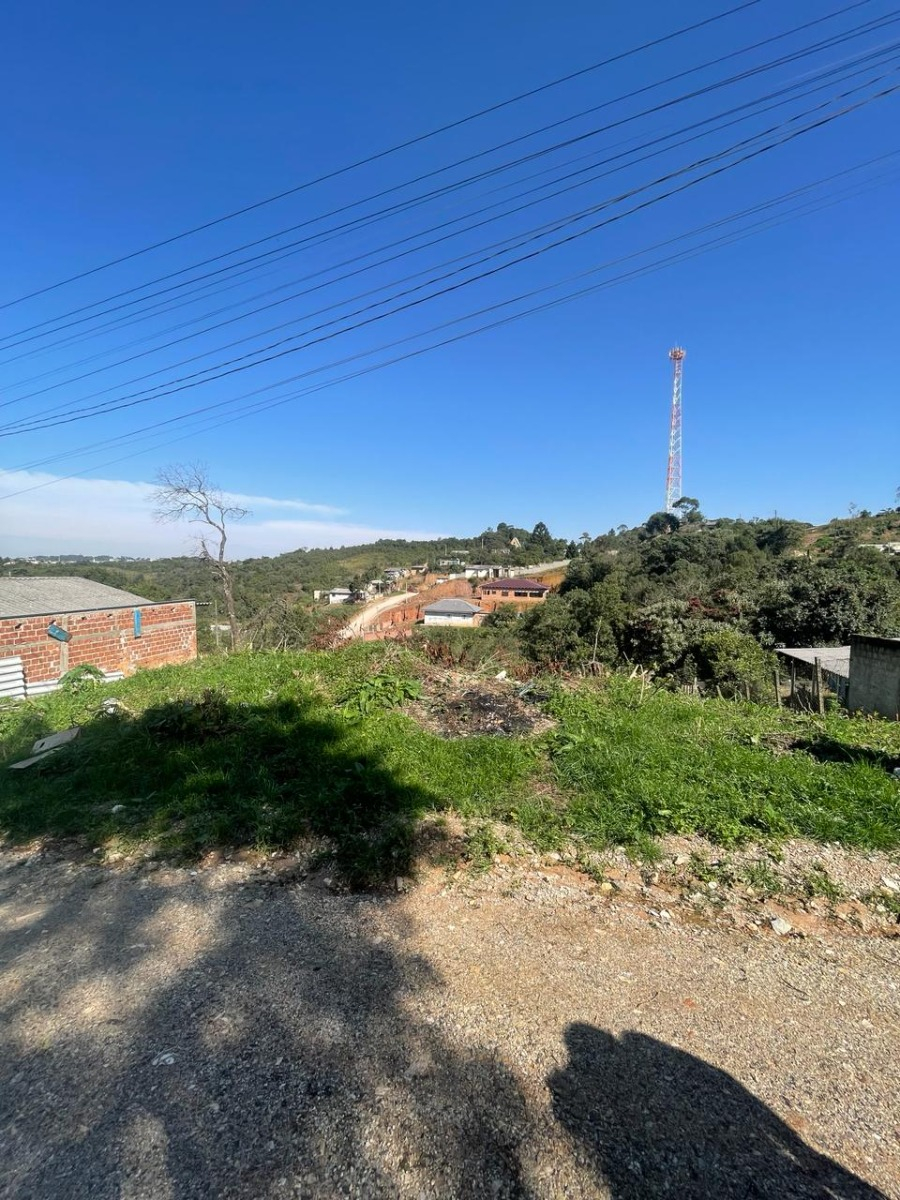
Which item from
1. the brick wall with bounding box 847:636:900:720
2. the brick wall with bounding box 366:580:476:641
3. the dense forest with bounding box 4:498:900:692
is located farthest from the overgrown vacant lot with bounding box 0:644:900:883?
the brick wall with bounding box 366:580:476:641

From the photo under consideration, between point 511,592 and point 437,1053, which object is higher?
point 511,592

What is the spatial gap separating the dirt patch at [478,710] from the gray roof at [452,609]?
1299 inches

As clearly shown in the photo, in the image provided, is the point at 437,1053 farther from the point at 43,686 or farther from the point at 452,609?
the point at 452,609

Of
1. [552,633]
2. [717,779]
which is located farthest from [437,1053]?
[552,633]

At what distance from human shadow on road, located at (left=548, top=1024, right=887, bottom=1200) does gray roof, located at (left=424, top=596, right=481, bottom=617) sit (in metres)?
37.3

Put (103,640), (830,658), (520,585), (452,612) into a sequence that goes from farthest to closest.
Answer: (520,585) → (452,612) → (830,658) → (103,640)

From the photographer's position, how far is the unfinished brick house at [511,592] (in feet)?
146

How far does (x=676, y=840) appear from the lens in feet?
10.3

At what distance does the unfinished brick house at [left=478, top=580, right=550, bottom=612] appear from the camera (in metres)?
44.5

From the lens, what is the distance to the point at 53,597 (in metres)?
11.4

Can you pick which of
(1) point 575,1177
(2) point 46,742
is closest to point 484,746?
(1) point 575,1177

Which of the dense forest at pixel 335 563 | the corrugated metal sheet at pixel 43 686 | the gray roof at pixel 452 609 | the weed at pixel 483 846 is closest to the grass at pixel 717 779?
the weed at pixel 483 846

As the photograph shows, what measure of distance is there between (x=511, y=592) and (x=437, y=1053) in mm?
46418

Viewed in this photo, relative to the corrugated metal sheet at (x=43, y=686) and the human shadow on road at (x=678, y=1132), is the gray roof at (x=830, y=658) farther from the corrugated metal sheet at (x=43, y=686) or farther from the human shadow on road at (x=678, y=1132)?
the corrugated metal sheet at (x=43, y=686)
